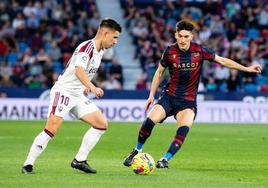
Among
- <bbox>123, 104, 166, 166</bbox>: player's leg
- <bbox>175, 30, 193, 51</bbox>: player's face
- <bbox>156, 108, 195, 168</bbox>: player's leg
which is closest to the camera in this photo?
<bbox>156, 108, 195, 168</bbox>: player's leg

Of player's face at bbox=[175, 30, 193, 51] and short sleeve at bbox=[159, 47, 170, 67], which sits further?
short sleeve at bbox=[159, 47, 170, 67]

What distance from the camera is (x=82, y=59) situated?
37.7 feet

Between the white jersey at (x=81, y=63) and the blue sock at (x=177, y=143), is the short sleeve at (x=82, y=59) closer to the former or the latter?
the white jersey at (x=81, y=63)

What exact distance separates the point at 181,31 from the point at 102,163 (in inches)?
104

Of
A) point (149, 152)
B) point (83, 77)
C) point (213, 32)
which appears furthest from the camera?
point (213, 32)

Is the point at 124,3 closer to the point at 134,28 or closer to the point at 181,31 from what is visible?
the point at 134,28

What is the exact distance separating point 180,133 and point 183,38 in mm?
1486

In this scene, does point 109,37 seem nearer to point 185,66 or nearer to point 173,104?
point 185,66

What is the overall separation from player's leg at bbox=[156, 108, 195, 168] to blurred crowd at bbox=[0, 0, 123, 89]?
1607cm

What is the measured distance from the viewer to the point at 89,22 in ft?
105

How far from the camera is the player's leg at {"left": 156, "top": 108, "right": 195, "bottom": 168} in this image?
41.3 feet

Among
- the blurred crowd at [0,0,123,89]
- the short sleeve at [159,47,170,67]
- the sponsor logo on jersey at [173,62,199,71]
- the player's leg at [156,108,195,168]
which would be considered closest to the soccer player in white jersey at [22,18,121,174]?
the player's leg at [156,108,195,168]

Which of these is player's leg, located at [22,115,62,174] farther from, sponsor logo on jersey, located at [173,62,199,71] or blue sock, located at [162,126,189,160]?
sponsor logo on jersey, located at [173,62,199,71]

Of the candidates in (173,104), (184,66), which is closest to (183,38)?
(184,66)
